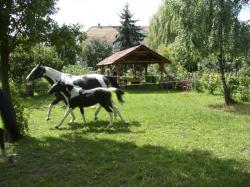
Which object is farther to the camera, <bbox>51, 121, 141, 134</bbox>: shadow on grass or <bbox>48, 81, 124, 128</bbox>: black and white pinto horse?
<bbox>48, 81, 124, 128</bbox>: black and white pinto horse

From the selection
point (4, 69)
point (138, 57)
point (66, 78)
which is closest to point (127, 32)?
point (138, 57)

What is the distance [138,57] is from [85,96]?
2085cm

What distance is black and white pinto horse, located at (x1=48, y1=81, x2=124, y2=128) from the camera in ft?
33.6

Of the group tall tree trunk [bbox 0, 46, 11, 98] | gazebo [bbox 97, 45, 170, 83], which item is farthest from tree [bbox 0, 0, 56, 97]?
gazebo [bbox 97, 45, 170, 83]

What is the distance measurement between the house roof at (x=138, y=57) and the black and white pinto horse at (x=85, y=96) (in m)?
17.0

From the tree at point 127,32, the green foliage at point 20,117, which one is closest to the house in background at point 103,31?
the tree at point 127,32

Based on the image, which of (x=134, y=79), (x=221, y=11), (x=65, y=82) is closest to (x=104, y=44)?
(x=134, y=79)

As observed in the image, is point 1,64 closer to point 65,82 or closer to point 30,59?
point 65,82

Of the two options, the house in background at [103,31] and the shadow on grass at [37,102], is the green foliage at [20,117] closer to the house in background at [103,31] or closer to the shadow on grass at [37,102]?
the shadow on grass at [37,102]

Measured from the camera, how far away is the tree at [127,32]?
4150 cm

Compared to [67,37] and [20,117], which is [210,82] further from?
[20,117]

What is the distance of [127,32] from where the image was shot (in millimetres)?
41562

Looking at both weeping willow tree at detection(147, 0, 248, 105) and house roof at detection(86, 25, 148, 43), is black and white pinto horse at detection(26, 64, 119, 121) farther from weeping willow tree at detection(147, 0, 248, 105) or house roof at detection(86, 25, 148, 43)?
house roof at detection(86, 25, 148, 43)

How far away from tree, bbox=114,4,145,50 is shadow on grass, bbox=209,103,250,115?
26087 mm
